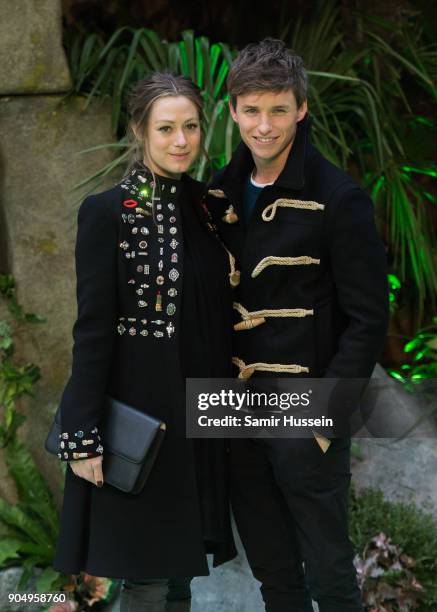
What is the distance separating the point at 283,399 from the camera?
2615mm

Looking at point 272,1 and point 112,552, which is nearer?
point 112,552

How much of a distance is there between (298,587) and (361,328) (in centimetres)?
81

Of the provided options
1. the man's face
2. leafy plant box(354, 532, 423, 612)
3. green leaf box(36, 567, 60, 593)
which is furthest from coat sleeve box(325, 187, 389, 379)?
green leaf box(36, 567, 60, 593)

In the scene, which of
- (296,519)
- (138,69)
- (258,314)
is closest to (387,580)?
(296,519)

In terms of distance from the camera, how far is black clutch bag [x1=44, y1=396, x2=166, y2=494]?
2.45 metres

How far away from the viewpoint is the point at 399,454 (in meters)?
3.94

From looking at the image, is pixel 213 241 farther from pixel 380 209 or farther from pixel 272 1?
pixel 272 1

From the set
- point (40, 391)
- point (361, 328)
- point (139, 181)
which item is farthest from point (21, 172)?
point (361, 328)

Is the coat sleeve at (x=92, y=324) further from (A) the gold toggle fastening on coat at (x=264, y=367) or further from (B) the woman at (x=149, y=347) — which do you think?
(A) the gold toggle fastening on coat at (x=264, y=367)

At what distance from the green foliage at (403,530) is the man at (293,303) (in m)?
0.98

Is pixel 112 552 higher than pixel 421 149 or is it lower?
lower

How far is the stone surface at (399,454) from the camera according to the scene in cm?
386

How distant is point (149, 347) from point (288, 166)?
0.63 meters

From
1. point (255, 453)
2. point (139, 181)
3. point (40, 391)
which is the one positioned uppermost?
point (139, 181)
